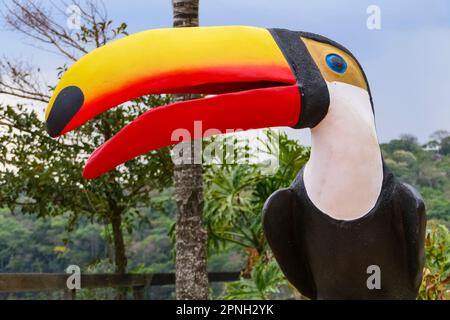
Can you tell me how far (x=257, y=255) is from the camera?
25.7ft

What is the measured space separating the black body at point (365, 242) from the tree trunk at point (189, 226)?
2.29m

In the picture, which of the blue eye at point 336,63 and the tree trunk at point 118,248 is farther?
the tree trunk at point 118,248

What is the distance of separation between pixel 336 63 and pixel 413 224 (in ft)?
1.99

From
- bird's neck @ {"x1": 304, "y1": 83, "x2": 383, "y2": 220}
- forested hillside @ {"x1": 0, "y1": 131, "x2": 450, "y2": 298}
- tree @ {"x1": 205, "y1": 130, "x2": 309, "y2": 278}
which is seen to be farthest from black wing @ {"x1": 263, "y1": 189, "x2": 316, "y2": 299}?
forested hillside @ {"x1": 0, "y1": 131, "x2": 450, "y2": 298}

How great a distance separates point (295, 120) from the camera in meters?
2.50

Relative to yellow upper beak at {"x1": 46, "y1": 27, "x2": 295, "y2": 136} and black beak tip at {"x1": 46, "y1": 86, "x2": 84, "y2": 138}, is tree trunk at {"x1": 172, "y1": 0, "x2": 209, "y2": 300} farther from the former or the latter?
black beak tip at {"x1": 46, "y1": 86, "x2": 84, "y2": 138}

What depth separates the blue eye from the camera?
2582 millimetres

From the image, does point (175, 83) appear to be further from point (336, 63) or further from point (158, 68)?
point (336, 63)

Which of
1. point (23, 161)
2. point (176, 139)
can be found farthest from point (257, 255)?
point (176, 139)

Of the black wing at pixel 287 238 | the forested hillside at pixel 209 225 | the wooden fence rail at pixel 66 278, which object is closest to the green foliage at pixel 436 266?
the forested hillside at pixel 209 225

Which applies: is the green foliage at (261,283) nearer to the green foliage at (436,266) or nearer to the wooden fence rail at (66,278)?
the wooden fence rail at (66,278)

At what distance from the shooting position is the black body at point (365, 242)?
8.63ft

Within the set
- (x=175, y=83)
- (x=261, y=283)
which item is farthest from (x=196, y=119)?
(x=261, y=283)

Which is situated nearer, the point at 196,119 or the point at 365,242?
the point at 196,119
